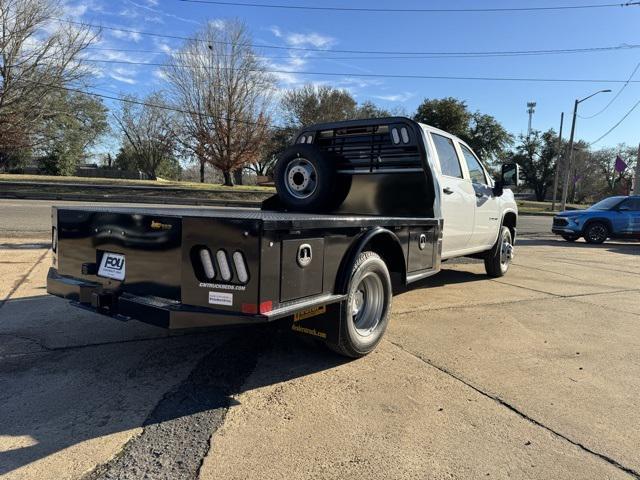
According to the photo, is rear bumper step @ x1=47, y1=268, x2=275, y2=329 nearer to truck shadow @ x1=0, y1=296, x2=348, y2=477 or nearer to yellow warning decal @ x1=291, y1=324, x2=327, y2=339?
truck shadow @ x1=0, y1=296, x2=348, y2=477

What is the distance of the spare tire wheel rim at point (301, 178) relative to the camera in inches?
220

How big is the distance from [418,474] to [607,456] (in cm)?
120

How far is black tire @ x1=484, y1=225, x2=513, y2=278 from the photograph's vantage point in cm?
818

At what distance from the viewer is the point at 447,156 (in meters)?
6.14

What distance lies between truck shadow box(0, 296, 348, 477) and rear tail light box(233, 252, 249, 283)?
0.95 meters

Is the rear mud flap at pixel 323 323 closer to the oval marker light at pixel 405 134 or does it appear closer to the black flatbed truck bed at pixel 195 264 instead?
the black flatbed truck bed at pixel 195 264

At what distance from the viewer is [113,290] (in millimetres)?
3621

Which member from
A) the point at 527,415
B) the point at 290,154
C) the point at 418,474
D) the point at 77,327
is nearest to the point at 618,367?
the point at 527,415

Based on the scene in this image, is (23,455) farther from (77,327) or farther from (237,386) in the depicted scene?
(77,327)

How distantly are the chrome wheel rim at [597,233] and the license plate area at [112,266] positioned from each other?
16617mm

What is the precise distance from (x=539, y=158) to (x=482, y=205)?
6767 centimetres

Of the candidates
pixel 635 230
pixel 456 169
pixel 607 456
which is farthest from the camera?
pixel 635 230

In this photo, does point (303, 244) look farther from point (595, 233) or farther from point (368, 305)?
point (595, 233)

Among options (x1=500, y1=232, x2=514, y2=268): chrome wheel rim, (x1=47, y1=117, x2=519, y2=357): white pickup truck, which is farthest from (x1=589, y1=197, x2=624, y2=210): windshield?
(x1=47, y1=117, x2=519, y2=357): white pickup truck
